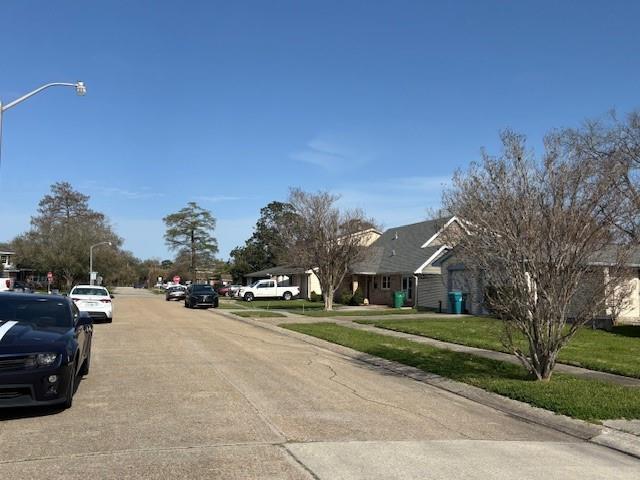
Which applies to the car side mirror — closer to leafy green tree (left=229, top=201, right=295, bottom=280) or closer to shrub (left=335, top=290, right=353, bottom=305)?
shrub (left=335, top=290, right=353, bottom=305)

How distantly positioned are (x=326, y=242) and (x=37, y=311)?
25216 millimetres

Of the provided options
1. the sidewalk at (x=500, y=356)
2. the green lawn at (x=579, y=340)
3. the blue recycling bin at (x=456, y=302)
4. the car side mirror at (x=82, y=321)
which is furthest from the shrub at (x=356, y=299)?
the car side mirror at (x=82, y=321)

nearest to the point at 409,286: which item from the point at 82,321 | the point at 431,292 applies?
the point at 431,292

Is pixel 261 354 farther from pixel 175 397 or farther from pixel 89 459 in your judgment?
pixel 89 459

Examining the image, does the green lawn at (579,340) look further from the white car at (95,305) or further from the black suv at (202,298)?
the black suv at (202,298)

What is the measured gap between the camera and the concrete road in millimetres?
5590

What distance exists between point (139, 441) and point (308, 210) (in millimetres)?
28903

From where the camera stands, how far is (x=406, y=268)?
38.5 m

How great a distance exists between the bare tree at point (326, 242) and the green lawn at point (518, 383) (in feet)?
55.0

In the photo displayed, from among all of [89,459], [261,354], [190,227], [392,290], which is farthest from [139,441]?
[190,227]

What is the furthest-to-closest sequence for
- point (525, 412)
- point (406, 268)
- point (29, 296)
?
point (406, 268) < point (29, 296) < point (525, 412)

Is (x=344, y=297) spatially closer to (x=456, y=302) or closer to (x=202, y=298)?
(x=202, y=298)

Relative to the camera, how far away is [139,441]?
6371mm

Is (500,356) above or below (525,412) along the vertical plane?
above
